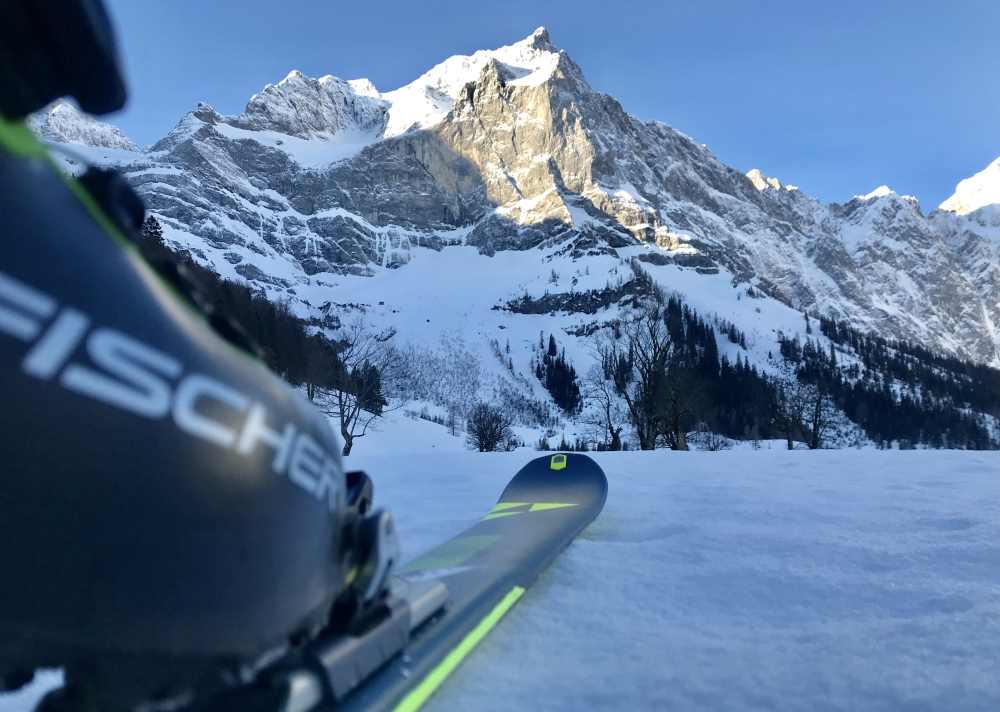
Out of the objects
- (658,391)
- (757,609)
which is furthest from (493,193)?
(757,609)

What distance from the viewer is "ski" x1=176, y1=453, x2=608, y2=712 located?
1056 mm

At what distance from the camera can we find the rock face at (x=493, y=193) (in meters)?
128

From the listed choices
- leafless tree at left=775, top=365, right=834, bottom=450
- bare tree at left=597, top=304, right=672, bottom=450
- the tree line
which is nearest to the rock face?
leafless tree at left=775, top=365, right=834, bottom=450

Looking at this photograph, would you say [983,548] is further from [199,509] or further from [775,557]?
[199,509]

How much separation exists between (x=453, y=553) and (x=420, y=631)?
805mm

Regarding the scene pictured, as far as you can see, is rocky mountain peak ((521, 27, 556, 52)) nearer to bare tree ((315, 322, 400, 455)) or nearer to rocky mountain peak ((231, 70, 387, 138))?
rocky mountain peak ((231, 70, 387, 138))

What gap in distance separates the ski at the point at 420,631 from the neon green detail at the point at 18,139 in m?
0.83

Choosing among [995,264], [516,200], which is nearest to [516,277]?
[516,200]

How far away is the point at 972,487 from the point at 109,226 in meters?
5.17

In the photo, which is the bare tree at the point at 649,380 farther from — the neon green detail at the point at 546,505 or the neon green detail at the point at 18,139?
the neon green detail at the point at 18,139

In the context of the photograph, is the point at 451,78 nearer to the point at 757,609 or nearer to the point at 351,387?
the point at 351,387

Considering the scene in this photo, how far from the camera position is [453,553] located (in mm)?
2350

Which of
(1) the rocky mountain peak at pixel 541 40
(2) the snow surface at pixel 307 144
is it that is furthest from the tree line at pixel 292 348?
(1) the rocky mountain peak at pixel 541 40

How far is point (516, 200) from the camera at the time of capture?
451ft
